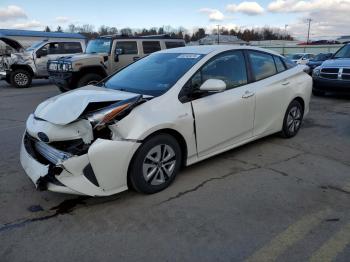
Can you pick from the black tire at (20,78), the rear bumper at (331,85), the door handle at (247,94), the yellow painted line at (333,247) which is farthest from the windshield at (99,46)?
the yellow painted line at (333,247)

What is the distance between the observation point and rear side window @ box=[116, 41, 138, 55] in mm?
12169

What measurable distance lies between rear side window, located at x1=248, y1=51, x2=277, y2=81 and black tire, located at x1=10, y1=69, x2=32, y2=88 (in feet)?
39.7

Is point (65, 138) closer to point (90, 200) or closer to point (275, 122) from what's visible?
point (90, 200)

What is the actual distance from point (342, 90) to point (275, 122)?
19.3 ft

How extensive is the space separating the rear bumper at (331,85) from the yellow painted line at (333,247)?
7.99 meters

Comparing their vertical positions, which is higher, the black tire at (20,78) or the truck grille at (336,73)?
the truck grille at (336,73)

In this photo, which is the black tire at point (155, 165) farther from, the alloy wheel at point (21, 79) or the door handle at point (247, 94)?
the alloy wheel at point (21, 79)

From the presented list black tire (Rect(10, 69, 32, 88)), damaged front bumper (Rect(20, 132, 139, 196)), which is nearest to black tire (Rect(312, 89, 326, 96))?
damaged front bumper (Rect(20, 132, 139, 196))

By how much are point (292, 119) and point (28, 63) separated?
12077 millimetres

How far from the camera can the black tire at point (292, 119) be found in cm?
598

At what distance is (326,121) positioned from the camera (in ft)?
25.4

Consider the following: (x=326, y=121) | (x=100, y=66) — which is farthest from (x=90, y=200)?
(x=100, y=66)

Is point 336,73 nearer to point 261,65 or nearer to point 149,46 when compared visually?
point 261,65

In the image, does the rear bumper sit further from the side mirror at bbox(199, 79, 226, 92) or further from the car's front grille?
the side mirror at bbox(199, 79, 226, 92)
